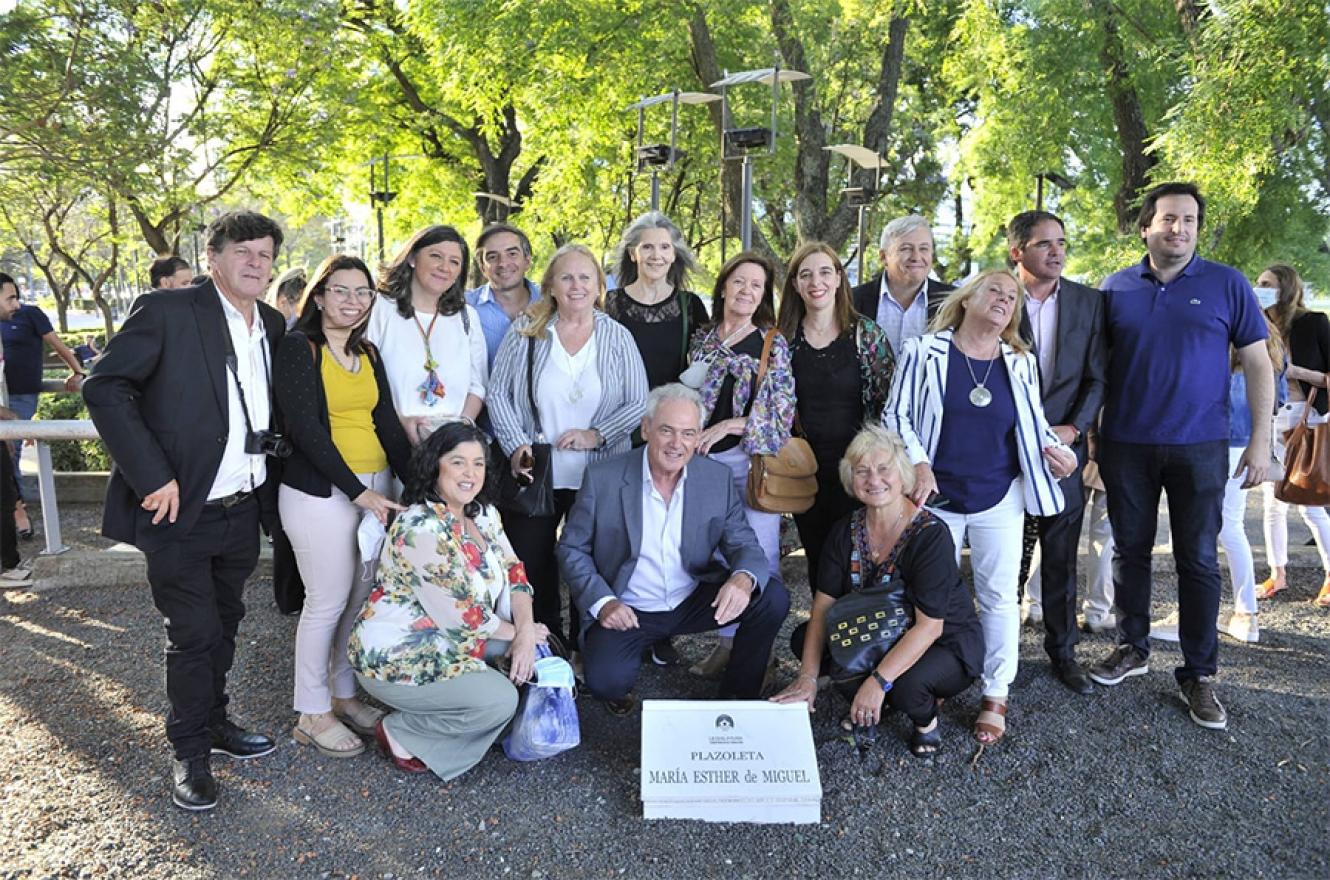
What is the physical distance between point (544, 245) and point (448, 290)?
2137cm

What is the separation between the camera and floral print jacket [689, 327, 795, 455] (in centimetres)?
378

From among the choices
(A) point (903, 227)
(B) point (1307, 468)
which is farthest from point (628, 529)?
(B) point (1307, 468)

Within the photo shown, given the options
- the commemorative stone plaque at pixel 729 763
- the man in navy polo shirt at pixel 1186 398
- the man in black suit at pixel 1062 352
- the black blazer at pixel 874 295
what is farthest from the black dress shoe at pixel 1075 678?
the black blazer at pixel 874 295

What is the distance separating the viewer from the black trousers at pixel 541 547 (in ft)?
12.7

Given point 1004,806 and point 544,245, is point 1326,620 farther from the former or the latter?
point 544,245

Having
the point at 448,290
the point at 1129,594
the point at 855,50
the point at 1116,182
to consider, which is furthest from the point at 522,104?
the point at 1129,594

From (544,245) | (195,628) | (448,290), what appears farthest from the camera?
(544,245)

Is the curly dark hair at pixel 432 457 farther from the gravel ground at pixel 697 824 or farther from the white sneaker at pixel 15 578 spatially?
the white sneaker at pixel 15 578

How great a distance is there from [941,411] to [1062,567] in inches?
40.4

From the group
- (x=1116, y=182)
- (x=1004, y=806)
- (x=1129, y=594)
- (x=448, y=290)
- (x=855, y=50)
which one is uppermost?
(x=855, y=50)

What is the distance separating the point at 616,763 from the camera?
3.41m

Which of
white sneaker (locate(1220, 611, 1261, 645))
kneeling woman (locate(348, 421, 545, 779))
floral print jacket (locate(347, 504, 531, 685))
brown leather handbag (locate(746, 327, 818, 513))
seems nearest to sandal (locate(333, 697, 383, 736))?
kneeling woman (locate(348, 421, 545, 779))

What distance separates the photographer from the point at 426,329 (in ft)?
12.2

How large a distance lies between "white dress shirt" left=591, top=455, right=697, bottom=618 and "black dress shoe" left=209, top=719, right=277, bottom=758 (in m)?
1.48
